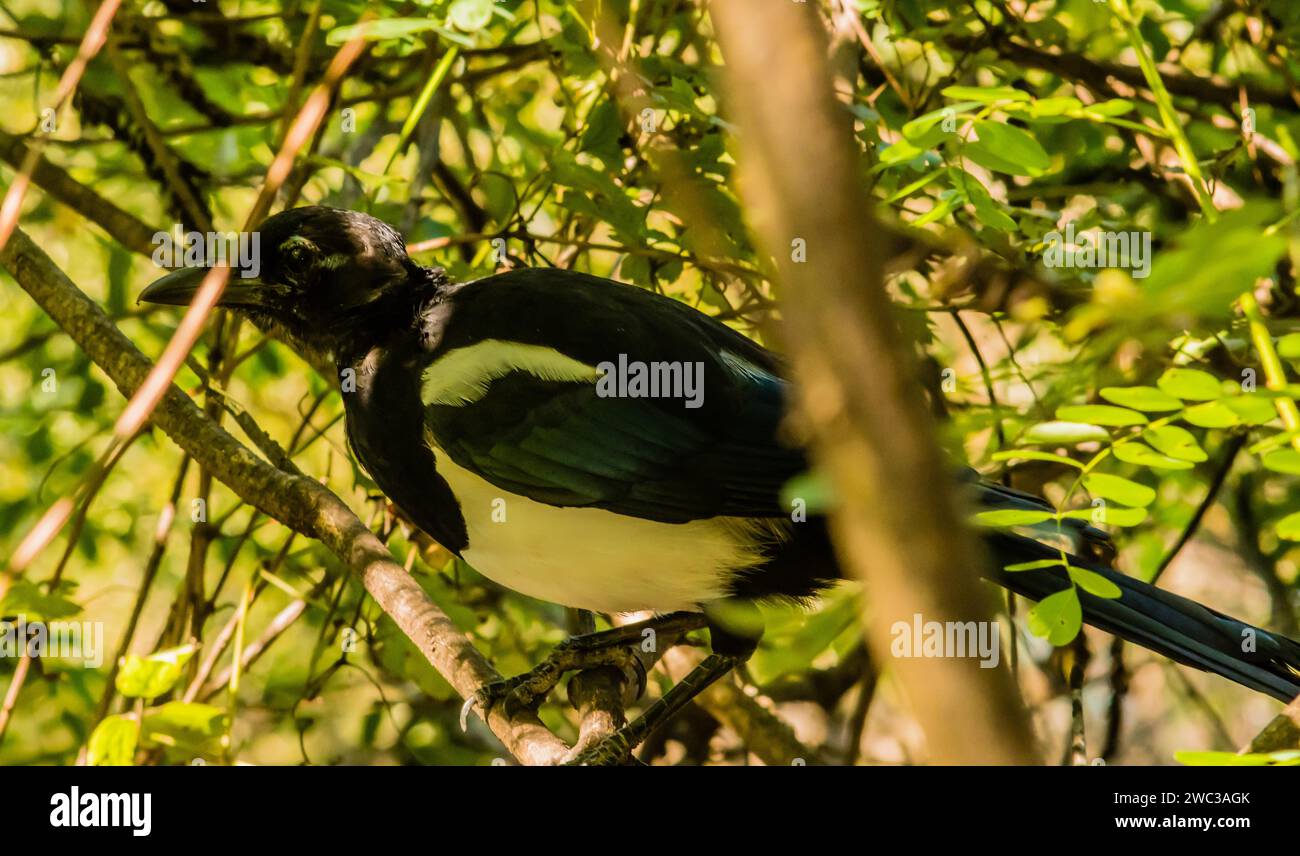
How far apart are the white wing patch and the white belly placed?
5.5 inches

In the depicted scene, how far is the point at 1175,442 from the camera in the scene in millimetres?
1915

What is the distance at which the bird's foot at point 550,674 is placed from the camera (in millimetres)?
2572

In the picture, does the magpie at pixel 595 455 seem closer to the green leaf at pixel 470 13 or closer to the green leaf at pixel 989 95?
the green leaf at pixel 470 13

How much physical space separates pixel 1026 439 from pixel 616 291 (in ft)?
3.52

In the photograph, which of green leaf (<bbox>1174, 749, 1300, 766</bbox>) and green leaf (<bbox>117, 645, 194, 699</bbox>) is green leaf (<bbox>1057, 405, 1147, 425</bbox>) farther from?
green leaf (<bbox>117, 645, 194, 699</bbox>)

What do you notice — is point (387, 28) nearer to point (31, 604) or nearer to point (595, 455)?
point (595, 455)

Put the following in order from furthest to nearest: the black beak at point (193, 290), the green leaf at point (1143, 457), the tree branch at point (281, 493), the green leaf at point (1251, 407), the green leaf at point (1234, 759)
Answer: the black beak at point (193, 290), the tree branch at point (281, 493), the green leaf at point (1143, 457), the green leaf at point (1251, 407), the green leaf at point (1234, 759)

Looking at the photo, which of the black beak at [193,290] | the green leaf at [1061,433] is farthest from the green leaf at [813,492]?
the black beak at [193,290]

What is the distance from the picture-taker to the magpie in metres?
2.69

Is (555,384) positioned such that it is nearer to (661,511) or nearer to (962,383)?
(661,511)

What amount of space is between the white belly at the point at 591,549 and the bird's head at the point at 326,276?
1.33ft

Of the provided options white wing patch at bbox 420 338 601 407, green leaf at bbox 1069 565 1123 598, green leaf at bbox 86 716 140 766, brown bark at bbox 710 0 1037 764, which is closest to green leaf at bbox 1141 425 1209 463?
green leaf at bbox 1069 565 1123 598

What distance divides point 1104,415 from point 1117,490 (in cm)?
17

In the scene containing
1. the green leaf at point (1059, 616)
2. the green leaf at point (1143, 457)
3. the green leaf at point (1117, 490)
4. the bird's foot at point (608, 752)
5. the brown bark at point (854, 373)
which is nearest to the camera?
the brown bark at point (854, 373)
